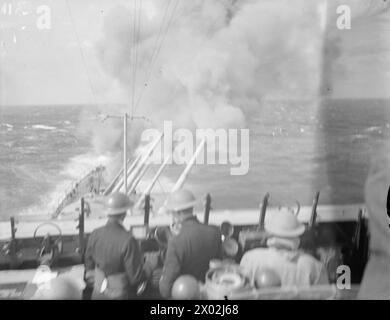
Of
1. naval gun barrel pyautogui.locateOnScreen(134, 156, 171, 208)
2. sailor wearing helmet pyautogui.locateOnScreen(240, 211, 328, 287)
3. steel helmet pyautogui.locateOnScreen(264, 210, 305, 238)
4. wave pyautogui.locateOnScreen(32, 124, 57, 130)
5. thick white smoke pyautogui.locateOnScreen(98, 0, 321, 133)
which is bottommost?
sailor wearing helmet pyautogui.locateOnScreen(240, 211, 328, 287)

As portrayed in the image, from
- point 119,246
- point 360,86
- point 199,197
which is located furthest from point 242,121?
point 119,246

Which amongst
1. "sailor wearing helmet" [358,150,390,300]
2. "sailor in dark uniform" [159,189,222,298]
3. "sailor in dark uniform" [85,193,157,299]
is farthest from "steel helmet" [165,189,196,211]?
"sailor wearing helmet" [358,150,390,300]

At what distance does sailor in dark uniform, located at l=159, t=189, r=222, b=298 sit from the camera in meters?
2.40

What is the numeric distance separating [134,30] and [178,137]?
0.52 metres

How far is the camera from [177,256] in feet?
7.87

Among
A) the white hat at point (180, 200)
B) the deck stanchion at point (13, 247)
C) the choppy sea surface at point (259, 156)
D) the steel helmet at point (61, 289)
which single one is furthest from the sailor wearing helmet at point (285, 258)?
the deck stanchion at point (13, 247)

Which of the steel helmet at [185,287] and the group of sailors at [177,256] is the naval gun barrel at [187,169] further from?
the steel helmet at [185,287]

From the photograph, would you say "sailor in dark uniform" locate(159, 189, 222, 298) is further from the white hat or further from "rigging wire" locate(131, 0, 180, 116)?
"rigging wire" locate(131, 0, 180, 116)

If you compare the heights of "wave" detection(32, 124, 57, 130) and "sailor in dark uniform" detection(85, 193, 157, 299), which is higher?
"wave" detection(32, 124, 57, 130)

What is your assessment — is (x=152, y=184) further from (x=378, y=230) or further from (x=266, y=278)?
(x=378, y=230)

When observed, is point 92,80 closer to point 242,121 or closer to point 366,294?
point 242,121

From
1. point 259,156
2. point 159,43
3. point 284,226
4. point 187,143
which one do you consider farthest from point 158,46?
point 284,226

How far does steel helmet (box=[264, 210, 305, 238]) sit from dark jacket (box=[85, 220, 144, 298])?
60 centimetres

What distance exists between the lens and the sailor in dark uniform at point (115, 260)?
2.39 meters
